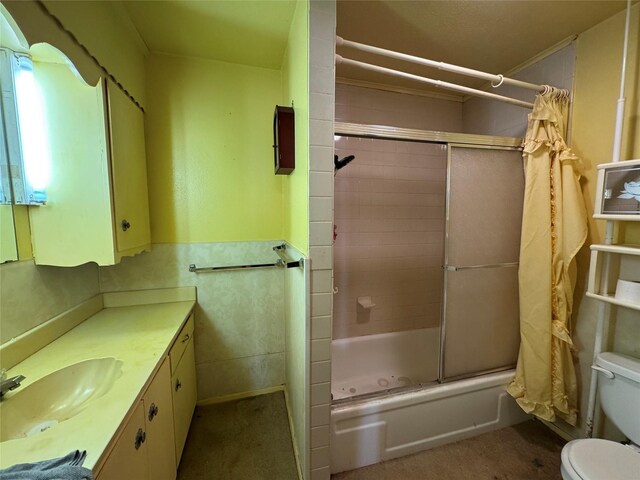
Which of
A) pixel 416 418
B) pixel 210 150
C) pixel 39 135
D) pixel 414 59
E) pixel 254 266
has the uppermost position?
pixel 414 59

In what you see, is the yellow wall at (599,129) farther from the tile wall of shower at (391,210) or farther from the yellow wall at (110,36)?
the yellow wall at (110,36)

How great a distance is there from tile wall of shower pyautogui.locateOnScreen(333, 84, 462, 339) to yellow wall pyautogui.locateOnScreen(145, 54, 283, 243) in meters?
0.65

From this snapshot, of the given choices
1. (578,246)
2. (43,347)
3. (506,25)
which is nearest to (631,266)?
Result: (578,246)

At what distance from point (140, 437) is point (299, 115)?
1518mm

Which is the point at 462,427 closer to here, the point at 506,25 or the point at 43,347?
the point at 43,347

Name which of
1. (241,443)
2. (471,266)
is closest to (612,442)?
(471,266)

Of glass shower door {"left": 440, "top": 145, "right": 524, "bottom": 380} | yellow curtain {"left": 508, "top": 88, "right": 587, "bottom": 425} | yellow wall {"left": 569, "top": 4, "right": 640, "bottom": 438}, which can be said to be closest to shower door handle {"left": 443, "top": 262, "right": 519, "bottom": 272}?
glass shower door {"left": 440, "top": 145, "right": 524, "bottom": 380}

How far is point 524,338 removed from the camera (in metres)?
1.59

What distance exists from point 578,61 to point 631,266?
4.13 ft

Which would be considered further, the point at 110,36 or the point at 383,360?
the point at 383,360

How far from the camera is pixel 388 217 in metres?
2.31

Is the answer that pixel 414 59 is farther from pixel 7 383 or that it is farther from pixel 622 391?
pixel 7 383

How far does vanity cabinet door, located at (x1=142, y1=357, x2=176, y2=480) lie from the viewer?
3.23 feet

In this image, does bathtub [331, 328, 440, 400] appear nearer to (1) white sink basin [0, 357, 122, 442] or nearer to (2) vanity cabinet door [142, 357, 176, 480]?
(2) vanity cabinet door [142, 357, 176, 480]
